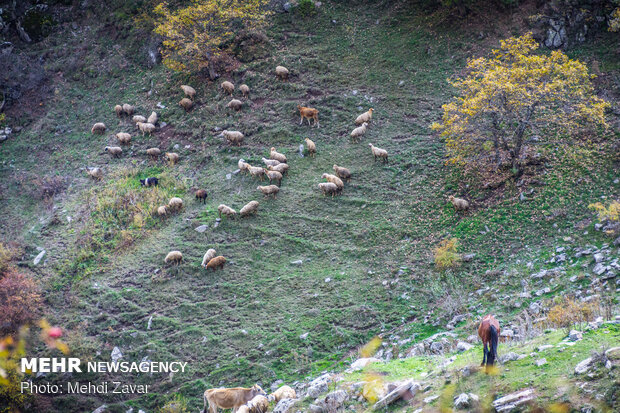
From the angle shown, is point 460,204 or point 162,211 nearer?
point 460,204

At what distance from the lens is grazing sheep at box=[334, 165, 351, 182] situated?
19766 mm

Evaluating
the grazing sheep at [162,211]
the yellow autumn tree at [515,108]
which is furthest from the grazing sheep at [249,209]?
the yellow autumn tree at [515,108]

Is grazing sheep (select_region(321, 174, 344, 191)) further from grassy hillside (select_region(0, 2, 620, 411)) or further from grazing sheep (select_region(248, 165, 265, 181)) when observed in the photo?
grazing sheep (select_region(248, 165, 265, 181))

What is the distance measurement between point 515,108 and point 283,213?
904 cm

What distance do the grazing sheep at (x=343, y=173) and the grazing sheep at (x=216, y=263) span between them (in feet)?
19.1

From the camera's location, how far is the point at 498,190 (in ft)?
57.3

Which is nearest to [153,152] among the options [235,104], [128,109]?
[128,109]

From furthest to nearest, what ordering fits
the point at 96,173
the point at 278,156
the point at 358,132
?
1. the point at 96,173
2. the point at 358,132
3. the point at 278,156

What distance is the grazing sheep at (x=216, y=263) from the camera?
1717 centimetres

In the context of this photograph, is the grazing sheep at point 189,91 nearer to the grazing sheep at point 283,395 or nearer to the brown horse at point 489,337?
the grazing sheep at point 283,395

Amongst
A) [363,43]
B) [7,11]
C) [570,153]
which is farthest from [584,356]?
[7,11]

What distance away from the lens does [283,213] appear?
19.0 m

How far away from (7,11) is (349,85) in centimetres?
2346

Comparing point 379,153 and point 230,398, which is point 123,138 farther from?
point 230,398
